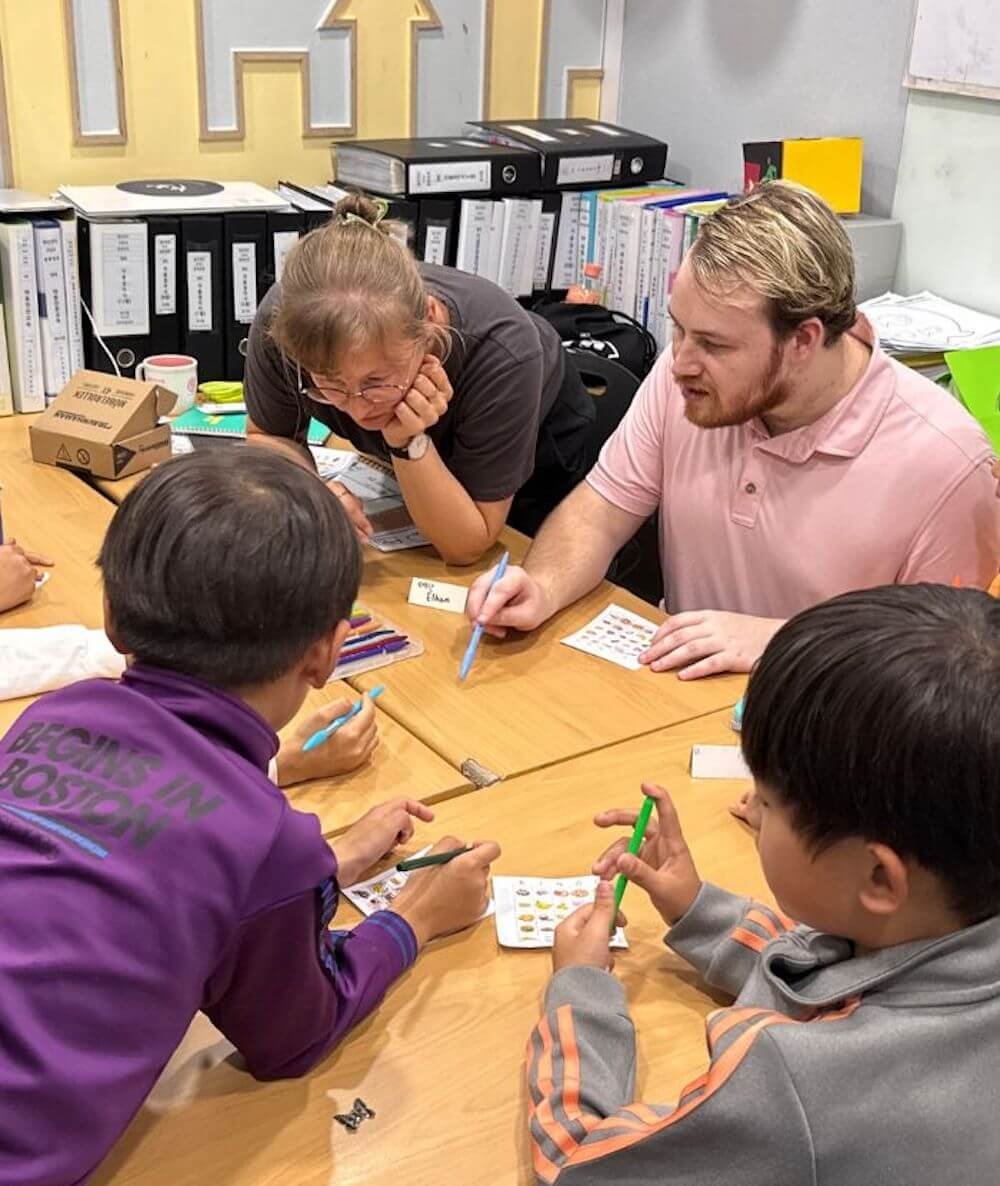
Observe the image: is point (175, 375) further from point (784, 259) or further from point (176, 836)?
point (176, 836)

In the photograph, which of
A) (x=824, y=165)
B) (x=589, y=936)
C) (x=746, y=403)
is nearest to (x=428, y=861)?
(x=589, y=936)

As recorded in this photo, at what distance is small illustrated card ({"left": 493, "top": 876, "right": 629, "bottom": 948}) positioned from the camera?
119 cm

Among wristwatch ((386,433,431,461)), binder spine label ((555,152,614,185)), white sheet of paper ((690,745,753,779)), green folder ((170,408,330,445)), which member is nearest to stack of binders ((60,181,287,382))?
green folder ((170,408,330,445))

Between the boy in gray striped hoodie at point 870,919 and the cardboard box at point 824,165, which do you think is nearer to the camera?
the boy in gray striped hoodie at point 870,919

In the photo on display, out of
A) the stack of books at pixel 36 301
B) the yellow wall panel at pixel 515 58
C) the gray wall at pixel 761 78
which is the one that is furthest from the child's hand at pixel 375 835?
the yellow wall panel at pixel 515 58

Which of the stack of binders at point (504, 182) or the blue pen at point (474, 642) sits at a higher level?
the stack of binders at point (504, 182)

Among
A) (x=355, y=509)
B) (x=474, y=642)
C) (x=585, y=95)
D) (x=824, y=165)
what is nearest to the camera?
(x=474, y=642)

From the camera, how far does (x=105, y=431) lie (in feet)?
7.31

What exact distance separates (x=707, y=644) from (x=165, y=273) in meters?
1.50

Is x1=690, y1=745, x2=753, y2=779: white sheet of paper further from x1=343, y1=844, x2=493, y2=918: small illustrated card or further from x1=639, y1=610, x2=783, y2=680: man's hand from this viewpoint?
x1=343, y1=844, x2=493, y2=918: small illustrated card

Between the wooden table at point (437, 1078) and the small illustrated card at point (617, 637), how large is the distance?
0.42m

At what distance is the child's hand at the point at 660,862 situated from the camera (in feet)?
3.80

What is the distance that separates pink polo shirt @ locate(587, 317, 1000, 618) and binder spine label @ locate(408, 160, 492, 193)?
1147mm

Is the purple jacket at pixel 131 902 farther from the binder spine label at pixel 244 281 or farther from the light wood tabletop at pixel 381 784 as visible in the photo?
the binder spine label at pixel 244 281
